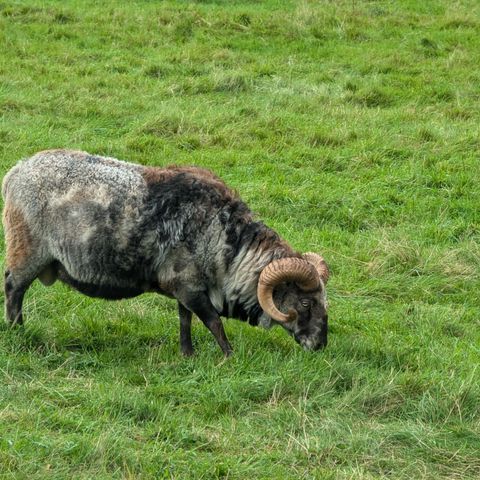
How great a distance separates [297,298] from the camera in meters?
8.56

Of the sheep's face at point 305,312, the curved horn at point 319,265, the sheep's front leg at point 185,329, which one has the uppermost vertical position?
the curved horn at point 319,265

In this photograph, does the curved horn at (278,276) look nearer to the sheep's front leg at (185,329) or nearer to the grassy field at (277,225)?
the grassy field at (277,225)

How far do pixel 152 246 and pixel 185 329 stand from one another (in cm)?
72

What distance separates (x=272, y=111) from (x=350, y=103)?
122 centimetres

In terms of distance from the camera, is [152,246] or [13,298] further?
[13,298]

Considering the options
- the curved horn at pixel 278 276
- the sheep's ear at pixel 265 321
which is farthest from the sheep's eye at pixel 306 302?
the sheep's ear at pixel 265 321

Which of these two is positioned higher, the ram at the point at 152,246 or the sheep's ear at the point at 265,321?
the ram at the point at 152,246

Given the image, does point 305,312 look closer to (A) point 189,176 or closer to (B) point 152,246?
(B) point 152,246

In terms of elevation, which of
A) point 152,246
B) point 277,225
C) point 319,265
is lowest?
point 277,225

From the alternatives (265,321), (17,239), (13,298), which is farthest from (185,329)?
(17,239)

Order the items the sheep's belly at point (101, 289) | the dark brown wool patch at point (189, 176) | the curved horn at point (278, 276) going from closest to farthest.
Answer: the curved horn at point (278, 276) → the sheep's belly at point (101, 289) → the dark brown wool patch at point (189, 176)

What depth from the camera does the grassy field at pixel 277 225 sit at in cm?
675

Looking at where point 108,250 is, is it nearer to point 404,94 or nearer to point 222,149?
point 222,149

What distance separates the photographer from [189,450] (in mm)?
6602
